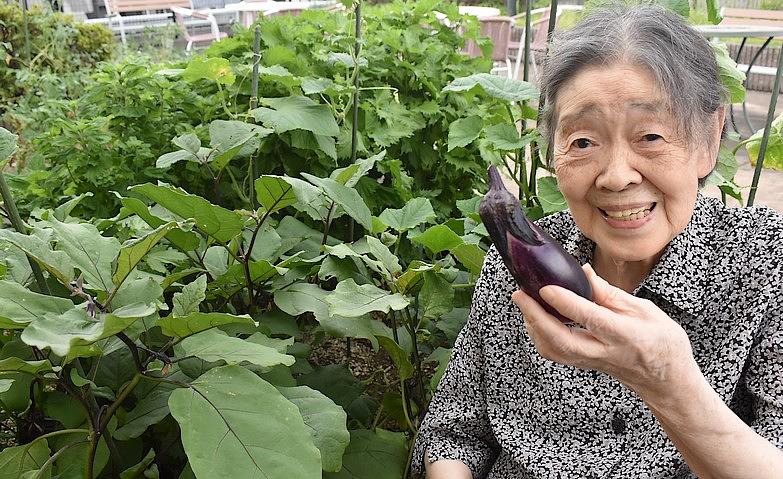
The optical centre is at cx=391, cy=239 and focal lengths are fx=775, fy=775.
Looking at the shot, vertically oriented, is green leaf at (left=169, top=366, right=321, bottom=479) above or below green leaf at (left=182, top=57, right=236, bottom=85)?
below

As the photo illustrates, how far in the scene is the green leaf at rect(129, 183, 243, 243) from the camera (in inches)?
44.6

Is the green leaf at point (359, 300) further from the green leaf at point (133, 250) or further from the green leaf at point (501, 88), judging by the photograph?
the green leaf at point (501, 88)

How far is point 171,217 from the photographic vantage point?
1.39 m

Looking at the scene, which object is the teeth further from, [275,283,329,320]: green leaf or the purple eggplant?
[275,283,329,320]: green leaf

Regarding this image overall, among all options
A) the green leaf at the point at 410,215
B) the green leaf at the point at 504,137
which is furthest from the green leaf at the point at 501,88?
the green leaf at the point at 410,215

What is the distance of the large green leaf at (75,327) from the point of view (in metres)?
0.77

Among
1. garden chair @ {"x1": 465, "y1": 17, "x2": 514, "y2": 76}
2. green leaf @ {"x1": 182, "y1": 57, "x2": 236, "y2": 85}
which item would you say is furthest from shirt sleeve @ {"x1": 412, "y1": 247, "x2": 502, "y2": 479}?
garden chair @ {"x1": 465, "y1": 17, "x2": 514, "y2": 76}

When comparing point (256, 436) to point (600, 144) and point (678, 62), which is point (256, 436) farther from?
point (678, 62)

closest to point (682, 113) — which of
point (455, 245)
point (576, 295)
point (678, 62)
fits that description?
point (678, 62)

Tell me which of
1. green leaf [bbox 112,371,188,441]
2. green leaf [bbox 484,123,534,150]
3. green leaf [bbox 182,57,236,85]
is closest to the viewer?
green leaf [bbox 112,371,188,441]

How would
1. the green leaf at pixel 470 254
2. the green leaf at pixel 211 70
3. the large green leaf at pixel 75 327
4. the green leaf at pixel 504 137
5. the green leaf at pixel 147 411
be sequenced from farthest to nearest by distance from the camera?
the green leaf at pixel 211 70
the green leaf at pixel 504 137
the green leaf at pixel 470 254
the green leaf at pixel 147 411
the large green leaf at pixel 75 327

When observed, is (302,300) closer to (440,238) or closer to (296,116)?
(440,238)

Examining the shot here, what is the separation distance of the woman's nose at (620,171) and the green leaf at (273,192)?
1.61 feet

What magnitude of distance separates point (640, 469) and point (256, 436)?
0.57m
